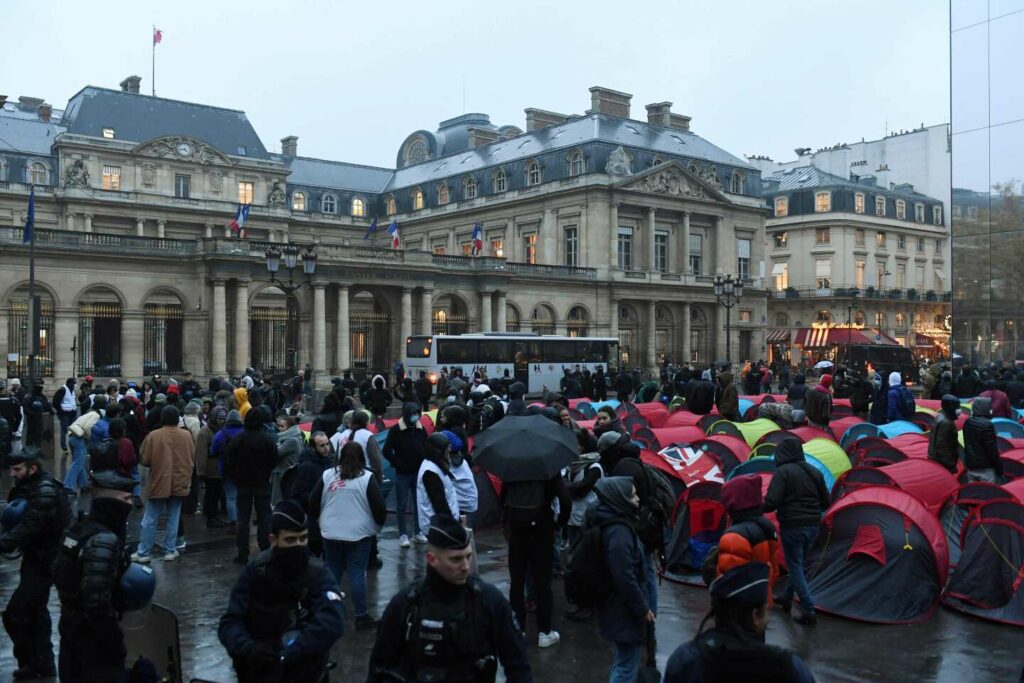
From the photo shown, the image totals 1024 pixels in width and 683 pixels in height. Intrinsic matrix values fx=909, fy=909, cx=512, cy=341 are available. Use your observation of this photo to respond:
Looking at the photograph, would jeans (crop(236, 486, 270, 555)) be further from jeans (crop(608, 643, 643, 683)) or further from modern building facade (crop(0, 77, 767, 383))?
modern building facade (crop(0, 77, 767, 383))

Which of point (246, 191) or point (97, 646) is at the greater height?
point (246, 191)

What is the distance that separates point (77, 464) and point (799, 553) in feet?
38.4

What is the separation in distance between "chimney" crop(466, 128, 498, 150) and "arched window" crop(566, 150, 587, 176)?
14330mm

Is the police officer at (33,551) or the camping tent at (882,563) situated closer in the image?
the police officer at (33,551)

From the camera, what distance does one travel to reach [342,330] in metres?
43.1

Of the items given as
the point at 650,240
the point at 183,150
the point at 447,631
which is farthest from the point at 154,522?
the point at 183,150

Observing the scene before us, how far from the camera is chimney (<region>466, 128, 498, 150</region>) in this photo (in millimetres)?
68312

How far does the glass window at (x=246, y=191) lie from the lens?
60862 mm

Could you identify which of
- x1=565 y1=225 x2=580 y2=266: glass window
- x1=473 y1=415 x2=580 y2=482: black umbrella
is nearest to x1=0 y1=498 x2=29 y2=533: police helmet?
x1=473 y1=415 x2=580 y2=482: black umbrella

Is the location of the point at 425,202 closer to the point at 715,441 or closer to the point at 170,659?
the point at 715,441

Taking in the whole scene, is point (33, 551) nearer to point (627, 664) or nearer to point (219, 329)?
point (627, 664)

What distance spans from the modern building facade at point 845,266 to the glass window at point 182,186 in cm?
4293

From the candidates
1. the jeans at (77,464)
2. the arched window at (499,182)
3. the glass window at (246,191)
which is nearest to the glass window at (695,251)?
the arched window at (499,182)

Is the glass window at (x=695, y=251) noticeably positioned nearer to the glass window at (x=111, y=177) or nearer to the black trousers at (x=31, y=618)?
the glass window at (x=111, y=177)
